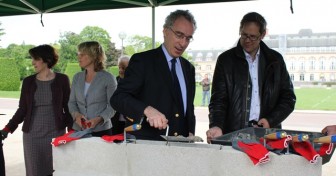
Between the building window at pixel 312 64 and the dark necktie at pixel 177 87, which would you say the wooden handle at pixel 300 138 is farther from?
the building window at pixel 312 64

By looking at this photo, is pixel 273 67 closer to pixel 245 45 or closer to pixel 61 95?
pixel 245 45

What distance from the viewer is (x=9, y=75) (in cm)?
2441

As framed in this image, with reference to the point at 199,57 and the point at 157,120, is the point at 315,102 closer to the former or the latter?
the point at 199,57

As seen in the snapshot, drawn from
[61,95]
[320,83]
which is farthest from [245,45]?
[320,83]

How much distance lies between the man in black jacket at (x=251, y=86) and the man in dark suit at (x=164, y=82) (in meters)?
0.48

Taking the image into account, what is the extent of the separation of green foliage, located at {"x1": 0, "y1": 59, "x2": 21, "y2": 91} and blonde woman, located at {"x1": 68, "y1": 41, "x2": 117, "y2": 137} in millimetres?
22889

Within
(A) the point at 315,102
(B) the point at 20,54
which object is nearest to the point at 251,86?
(A) the point at 315,102

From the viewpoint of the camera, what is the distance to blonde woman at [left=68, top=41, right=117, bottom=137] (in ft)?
9.60

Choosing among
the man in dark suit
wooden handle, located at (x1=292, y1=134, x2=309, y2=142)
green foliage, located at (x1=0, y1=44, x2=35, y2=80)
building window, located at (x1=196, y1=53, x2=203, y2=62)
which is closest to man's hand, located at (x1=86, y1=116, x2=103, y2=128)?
the man in dark suit

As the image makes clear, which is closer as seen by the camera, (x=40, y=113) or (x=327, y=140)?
(x=327, y=140)

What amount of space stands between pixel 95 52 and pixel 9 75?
78.1ft

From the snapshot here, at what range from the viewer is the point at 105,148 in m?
1.22

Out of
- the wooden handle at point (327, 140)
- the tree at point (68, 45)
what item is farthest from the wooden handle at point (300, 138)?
the tree at point (68, 45)

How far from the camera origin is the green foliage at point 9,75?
23766 millimetres
